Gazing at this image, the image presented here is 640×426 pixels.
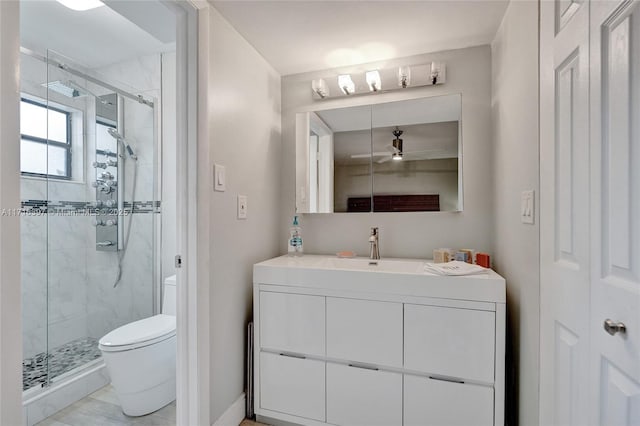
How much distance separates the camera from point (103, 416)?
1.77 m

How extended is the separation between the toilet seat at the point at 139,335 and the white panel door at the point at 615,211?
1961 mm

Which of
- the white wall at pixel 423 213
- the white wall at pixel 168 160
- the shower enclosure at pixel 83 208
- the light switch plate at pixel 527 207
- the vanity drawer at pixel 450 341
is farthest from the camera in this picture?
the white wall at pixel 168 160

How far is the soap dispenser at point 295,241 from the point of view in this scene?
2.03 meters

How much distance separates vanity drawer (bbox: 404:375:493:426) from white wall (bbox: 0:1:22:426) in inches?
55.6

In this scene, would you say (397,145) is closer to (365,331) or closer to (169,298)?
(365,331)

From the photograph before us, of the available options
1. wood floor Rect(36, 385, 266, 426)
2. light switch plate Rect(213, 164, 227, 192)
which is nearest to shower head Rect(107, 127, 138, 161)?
light switch plate Rect(213, 164, 227, 192)

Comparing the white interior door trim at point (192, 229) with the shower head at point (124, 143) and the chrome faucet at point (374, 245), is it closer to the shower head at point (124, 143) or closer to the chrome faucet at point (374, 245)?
the chrome faucet at point (374, 245)

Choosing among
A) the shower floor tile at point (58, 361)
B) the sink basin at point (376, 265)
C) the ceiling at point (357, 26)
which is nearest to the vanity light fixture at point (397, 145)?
the ceiling at point (357, 26)

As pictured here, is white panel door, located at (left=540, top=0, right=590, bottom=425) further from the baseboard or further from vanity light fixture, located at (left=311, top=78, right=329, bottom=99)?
the baseboard

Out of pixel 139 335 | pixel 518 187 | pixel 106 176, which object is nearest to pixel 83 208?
pixel 106 176

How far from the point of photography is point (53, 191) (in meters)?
2.18

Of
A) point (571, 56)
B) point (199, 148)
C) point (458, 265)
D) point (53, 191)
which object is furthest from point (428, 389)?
point (53, 191)

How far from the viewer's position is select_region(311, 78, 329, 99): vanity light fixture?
2.04 meters

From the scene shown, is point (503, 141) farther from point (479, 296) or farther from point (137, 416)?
point (137, 416)
